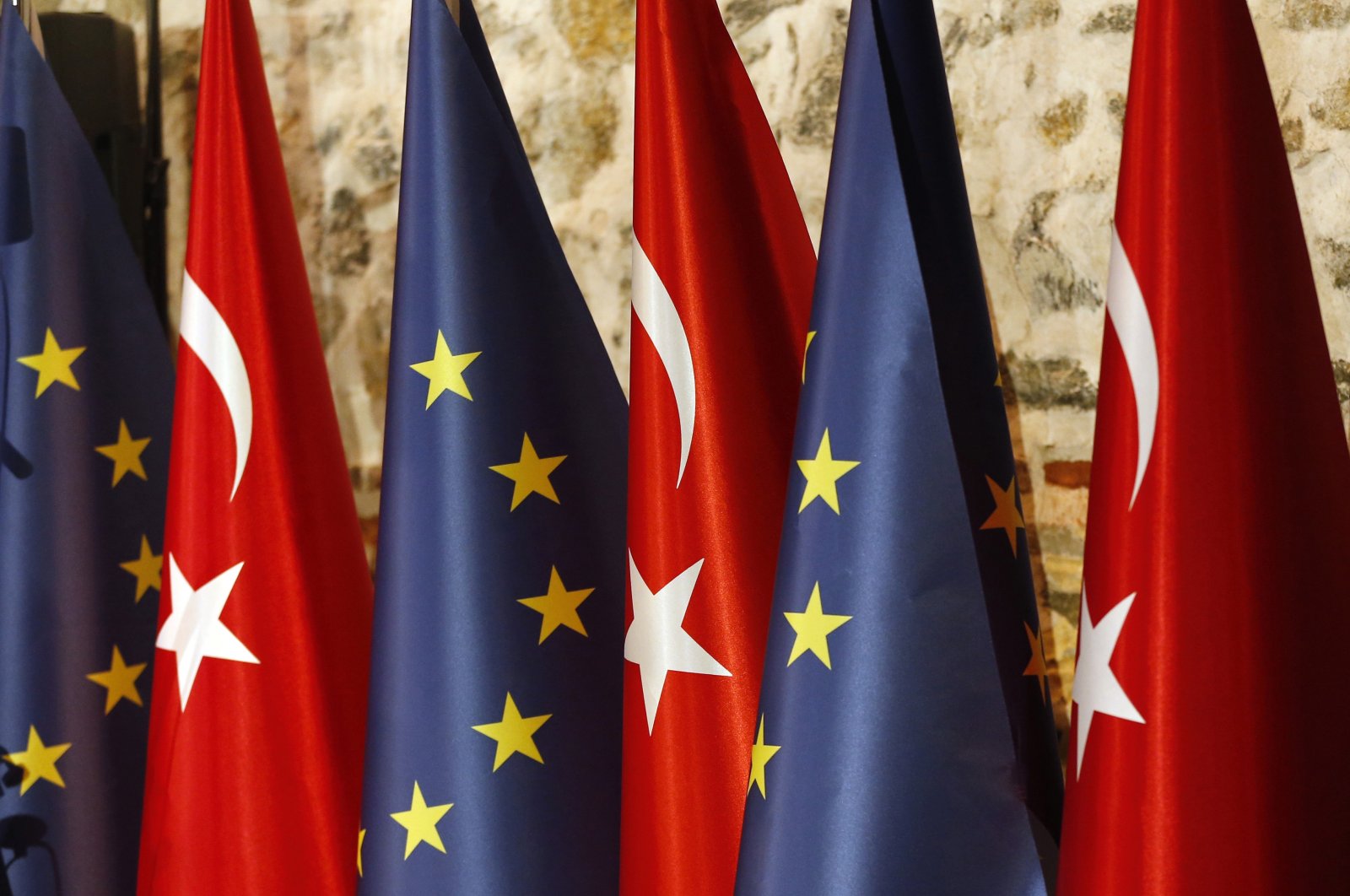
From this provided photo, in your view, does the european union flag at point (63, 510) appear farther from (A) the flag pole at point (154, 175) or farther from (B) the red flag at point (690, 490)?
(B) the red flag at point (690, 490)

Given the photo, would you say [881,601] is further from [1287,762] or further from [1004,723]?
[1287,762]

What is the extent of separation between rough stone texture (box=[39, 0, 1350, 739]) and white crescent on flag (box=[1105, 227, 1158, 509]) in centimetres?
29

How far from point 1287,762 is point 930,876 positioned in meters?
0.23

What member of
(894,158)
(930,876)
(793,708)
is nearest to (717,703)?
(793,708)

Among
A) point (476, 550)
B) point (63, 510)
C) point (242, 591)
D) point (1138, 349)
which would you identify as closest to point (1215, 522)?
point (1138, 349)

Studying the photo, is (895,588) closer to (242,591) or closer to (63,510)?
(242,591)

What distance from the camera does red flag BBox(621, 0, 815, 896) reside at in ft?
2.76

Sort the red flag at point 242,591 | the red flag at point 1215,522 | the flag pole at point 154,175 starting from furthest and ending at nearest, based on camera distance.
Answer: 1. the flag pole at point 154,175
2. the red flag at point 242,591
3. the red flag at point 1215,522

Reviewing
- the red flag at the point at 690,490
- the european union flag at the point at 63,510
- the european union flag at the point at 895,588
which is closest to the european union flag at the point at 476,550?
the red flag at the point at 690,490

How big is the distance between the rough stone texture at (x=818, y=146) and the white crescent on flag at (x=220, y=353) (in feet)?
0.99

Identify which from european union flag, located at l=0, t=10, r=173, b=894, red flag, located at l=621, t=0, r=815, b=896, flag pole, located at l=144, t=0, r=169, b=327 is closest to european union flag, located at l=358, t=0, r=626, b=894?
red flag, located at l=621, t=0, r=815, b=896

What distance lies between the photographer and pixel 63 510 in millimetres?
1062

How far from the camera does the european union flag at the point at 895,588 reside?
2.43 feet

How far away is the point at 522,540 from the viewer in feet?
3.01
